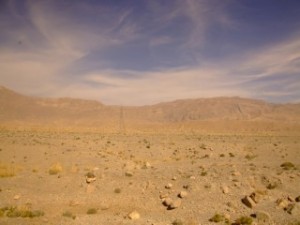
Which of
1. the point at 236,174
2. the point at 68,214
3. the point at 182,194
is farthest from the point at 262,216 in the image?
the point at 68,214

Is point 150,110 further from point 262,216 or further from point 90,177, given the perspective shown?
point 262,216

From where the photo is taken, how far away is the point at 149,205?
49.8 ft

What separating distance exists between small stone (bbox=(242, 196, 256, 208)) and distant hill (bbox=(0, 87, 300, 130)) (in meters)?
127

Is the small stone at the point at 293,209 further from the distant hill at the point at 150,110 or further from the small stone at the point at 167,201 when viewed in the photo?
the distant hill at the point at 150,110

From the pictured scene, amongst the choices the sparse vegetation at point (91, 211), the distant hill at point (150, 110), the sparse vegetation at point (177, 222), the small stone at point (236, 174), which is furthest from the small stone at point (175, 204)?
the distant hill at point (150, 110)

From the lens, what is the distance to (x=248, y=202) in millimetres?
14719

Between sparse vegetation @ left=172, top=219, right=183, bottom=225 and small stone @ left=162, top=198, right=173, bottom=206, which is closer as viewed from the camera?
sparse vegetation @ left=172, top=219, right=183, bottom=225

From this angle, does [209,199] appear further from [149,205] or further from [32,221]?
[32,221]

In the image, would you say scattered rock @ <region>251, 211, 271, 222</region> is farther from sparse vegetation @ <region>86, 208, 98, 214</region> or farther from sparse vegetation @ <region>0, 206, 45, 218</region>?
sparse vegetation @ <region>0, 206, 45, 218</region>

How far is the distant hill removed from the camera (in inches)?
5837

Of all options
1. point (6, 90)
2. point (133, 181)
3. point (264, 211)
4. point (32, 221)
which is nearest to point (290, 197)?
point (264, 211)

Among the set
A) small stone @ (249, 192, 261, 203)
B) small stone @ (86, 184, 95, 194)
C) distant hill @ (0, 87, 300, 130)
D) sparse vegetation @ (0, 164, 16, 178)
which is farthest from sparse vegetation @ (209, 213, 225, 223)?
distant hill @ (0, 87, 300, 130)

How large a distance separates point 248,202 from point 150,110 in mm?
167620

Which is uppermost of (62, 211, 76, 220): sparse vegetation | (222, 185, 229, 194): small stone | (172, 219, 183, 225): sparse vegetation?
(222, 185, 229, 194): small stone
